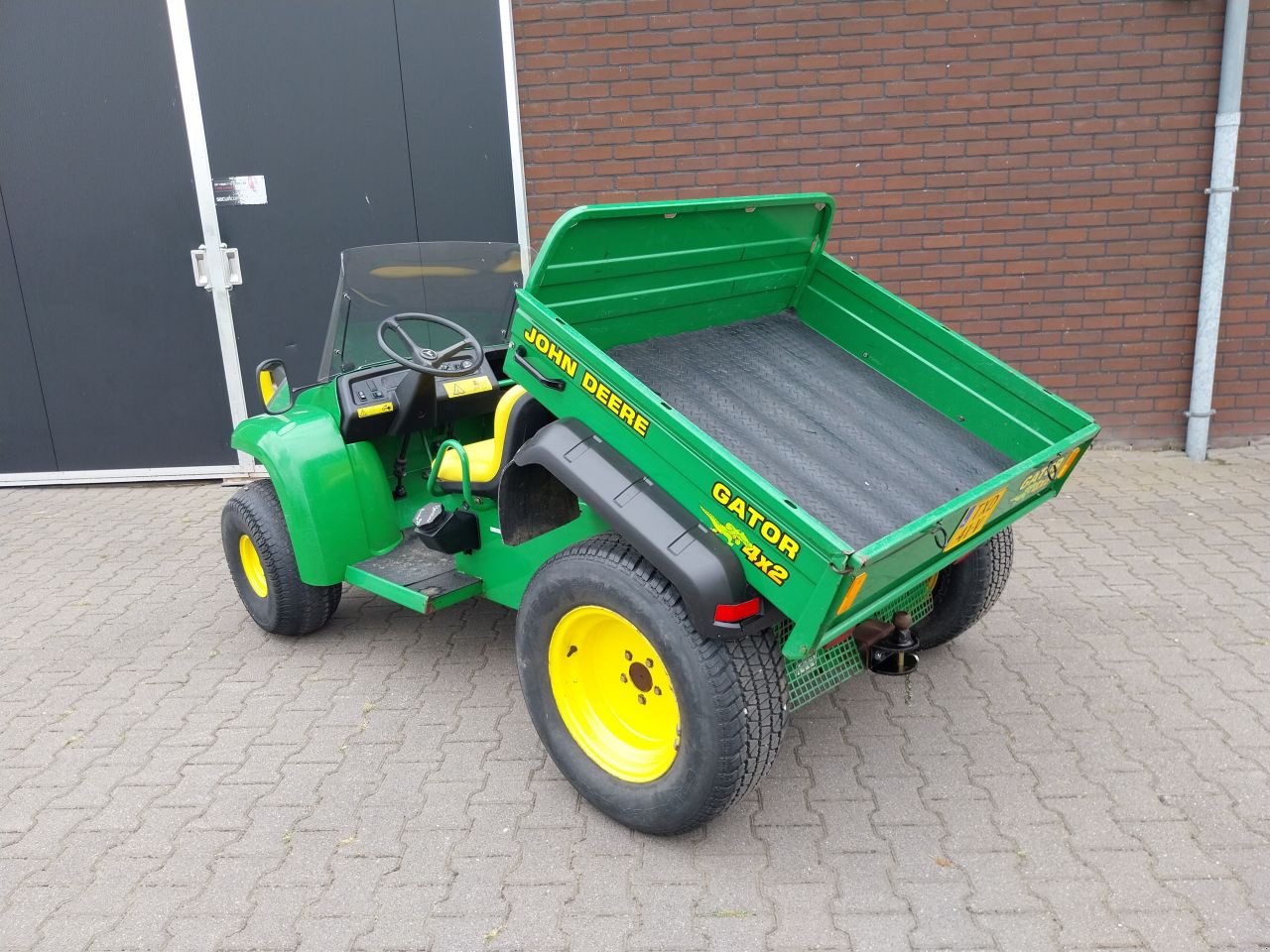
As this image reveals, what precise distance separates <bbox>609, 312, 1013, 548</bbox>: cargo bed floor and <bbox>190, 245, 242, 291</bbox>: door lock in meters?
3.80

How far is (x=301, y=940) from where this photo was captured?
2.33m

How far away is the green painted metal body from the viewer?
7.47 feet

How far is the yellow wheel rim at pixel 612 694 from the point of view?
2598mm

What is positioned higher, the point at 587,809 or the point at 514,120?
the point at 514,120

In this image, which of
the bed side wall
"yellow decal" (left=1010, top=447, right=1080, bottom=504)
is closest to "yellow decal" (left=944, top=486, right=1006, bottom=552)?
"yellow decal" (left=1010, top=447, right=1080, bottom=504)

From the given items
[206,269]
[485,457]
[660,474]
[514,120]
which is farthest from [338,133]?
[660,474]

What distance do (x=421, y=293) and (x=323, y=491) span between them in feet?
2.85

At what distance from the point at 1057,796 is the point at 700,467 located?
147 cm

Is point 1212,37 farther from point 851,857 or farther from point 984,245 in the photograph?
point 851,857

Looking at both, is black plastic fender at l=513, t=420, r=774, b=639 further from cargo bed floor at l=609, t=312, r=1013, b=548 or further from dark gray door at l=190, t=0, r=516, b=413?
dark gray door at l=190, t=0, r=516, b=413

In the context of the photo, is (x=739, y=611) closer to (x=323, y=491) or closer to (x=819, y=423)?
(x=819, y=423)

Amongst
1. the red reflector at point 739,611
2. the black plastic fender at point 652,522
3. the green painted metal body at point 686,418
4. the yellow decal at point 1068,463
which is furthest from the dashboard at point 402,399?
the yellow decal at point 1068,463

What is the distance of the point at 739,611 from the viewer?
2.31 m

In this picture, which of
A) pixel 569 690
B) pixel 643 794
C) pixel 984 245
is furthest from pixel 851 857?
pixel 984 245
